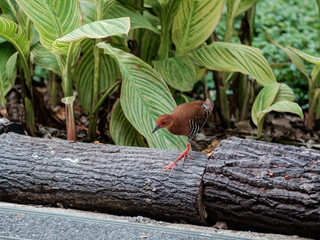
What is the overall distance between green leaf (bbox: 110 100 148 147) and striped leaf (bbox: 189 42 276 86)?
0.63m

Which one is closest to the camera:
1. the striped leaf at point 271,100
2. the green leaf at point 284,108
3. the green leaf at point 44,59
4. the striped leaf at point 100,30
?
the striped leaf at point 100,30

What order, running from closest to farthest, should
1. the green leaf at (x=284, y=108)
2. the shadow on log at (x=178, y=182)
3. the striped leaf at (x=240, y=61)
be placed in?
the shadow on log at (x=178, y=182) < the green leaf at (x=284, y=108) < the striped leaf at (x=240, y=61)

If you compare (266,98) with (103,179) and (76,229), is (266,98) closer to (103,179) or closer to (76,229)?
(103,179)

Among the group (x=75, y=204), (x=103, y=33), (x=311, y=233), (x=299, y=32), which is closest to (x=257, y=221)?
(x=311, y=233)

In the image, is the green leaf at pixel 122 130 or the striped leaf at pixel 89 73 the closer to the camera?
the green leaf at pixel 122 130

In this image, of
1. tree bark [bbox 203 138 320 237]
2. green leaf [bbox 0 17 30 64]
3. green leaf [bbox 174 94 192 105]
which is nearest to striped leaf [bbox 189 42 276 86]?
green leaf [bbox 174 94 192 105]

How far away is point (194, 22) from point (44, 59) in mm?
1056

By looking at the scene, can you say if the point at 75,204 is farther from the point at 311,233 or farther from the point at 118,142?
the point at 311,233

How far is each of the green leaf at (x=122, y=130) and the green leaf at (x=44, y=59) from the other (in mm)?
470

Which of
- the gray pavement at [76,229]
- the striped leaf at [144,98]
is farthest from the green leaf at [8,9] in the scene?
the gray pavement at [76,229]

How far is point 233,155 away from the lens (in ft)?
7.13

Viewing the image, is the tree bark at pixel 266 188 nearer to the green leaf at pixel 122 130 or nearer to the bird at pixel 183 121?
the bird at pixel 183 121

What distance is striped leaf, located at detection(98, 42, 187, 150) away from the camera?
2.62m

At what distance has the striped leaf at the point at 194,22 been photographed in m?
2.95
